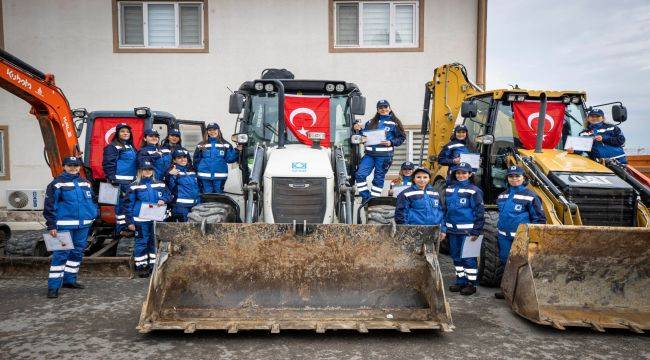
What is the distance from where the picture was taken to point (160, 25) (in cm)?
1168

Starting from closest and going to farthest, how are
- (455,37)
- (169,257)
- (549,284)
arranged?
(169,257), (549,284), (455,37)

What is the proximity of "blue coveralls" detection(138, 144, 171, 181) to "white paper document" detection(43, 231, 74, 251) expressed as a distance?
5.01ft

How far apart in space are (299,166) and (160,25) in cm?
801

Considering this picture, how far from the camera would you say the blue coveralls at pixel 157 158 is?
23.3 feet

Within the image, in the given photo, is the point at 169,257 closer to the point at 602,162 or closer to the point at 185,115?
the point at 602,162

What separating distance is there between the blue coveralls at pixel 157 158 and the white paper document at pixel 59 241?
1.53 meters

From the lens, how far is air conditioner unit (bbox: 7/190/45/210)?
26.9 feet

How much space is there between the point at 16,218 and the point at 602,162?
1123 centimetres

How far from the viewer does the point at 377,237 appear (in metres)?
4.59

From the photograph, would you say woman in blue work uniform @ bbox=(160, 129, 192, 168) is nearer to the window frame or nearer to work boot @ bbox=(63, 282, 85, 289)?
work boot @ bbox=(63, 282, 85, 289)

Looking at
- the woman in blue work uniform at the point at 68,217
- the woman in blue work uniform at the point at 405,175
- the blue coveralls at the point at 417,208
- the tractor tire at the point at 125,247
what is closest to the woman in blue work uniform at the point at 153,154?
the tractor tire at the point at 125,247

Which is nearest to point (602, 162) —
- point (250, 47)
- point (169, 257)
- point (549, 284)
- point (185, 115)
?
point (549, 284)

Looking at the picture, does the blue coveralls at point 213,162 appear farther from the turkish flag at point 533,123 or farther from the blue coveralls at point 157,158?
the turkish flag at point 533,123

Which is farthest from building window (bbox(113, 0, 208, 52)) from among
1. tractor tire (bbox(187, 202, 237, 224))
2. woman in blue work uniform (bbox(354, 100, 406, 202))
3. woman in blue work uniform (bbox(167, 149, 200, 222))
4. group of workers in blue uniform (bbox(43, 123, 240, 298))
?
tractor tire (bbox(187, 202, 237, 224))
